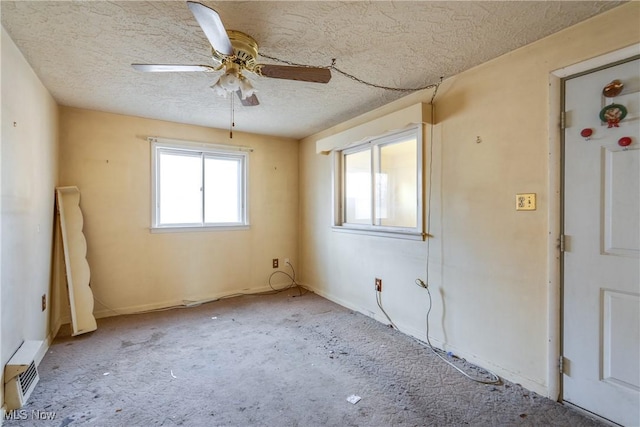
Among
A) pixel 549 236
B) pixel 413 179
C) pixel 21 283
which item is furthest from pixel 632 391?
pixel 21 283

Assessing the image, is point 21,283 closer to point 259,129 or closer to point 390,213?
point 259,129

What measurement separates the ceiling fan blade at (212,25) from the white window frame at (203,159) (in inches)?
98.6

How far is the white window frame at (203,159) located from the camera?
369 centimetres

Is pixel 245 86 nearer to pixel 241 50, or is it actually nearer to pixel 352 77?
pixel 241 50

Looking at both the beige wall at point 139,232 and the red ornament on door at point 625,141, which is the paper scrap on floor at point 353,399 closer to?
the red ornament on door at point 625,141

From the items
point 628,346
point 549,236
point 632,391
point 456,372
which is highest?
point 549,236

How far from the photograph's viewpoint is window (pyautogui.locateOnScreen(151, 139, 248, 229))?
3.78m

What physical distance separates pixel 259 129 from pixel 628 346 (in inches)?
156

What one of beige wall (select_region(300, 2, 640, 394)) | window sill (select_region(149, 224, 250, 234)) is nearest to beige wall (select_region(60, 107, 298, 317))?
window sill (select_region(149, 224, 250, 234))

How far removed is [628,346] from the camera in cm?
165

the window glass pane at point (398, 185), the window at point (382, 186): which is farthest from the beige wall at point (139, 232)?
the window glass pane at point (398, 185)

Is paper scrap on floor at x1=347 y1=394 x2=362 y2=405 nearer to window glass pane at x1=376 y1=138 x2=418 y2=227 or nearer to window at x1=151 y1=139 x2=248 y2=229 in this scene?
window glass pane at x1=376 y1=138 x2=418 y2=227

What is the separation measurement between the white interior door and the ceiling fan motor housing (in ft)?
6.41

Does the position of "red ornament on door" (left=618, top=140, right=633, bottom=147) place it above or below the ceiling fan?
below
